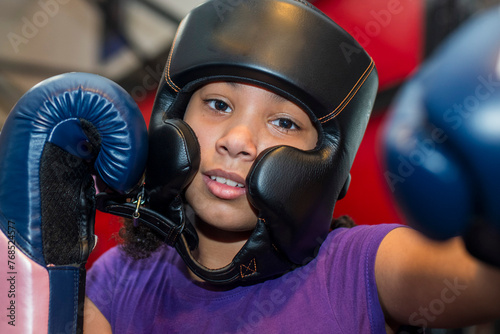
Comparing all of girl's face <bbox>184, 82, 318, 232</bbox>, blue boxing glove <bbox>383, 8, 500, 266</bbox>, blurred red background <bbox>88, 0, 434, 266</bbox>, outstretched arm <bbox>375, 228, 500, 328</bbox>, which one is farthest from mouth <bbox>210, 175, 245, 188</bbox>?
blurred red background <bbox>88, 0, 434, 266</bbox>

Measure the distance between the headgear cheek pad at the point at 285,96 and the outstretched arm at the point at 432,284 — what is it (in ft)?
0.66

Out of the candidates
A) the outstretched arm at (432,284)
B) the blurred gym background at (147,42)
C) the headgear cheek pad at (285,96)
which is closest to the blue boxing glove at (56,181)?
the headgear cheek pad at (285,96)

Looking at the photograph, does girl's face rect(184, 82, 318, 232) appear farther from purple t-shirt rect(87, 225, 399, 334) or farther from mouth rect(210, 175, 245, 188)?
purple t-shirt rect(87, 225, 399, 334)

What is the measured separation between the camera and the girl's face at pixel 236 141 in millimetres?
1058

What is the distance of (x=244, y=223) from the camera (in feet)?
3.59

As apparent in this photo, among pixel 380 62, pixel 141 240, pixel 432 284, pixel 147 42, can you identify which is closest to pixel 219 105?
pixel 141 240

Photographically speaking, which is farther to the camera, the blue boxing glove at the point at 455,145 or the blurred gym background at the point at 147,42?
the blurred gym background at the point at 147,42

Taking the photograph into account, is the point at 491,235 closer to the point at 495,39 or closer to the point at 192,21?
the point at 495,39

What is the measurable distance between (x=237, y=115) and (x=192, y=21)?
0.98 ft

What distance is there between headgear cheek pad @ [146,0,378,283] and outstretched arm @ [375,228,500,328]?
7.9 inches

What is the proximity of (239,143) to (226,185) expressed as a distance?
0.37ft

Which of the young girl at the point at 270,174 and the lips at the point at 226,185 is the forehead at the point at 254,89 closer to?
the young girl at the point at 270,174

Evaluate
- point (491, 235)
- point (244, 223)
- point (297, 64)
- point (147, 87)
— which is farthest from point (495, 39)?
point (147, 87)

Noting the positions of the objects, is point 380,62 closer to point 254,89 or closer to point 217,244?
point 254,89
